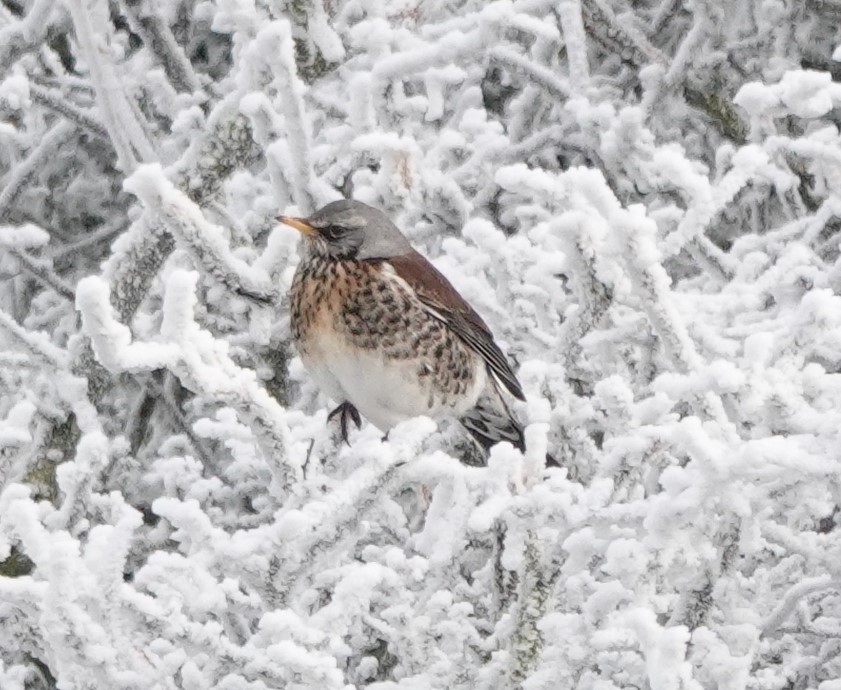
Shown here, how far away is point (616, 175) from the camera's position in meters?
5.54

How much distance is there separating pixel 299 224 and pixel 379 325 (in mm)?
591

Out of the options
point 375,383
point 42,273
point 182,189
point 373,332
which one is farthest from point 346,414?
point 42,273

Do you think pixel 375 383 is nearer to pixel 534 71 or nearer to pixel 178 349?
pixel 534 71

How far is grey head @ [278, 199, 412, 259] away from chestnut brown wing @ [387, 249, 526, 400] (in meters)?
0.06

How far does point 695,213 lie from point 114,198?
11.1 feet

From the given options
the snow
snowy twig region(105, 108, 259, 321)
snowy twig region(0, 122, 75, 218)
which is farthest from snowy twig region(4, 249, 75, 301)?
snowy twig region(105, 108, 259, 321)

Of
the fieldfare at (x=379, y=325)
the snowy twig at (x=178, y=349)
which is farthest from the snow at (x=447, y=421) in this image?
the fieldfare at (x=379, y=325)

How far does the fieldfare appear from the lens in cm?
510

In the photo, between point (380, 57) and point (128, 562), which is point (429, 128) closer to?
point (380, 57)

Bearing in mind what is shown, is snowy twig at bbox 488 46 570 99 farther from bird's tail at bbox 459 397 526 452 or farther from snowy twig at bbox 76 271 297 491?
snowy twig at bbox 76 271 297 491

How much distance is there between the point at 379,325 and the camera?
17.2 feet

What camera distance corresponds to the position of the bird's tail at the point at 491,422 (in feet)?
18.5

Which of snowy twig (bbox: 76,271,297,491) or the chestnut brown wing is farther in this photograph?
the chestnut brown wing

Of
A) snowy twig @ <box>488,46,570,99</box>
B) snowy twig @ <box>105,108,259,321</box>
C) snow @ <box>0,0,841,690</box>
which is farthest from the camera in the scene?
snowy twig @ <box>488,46,570,99</box>
